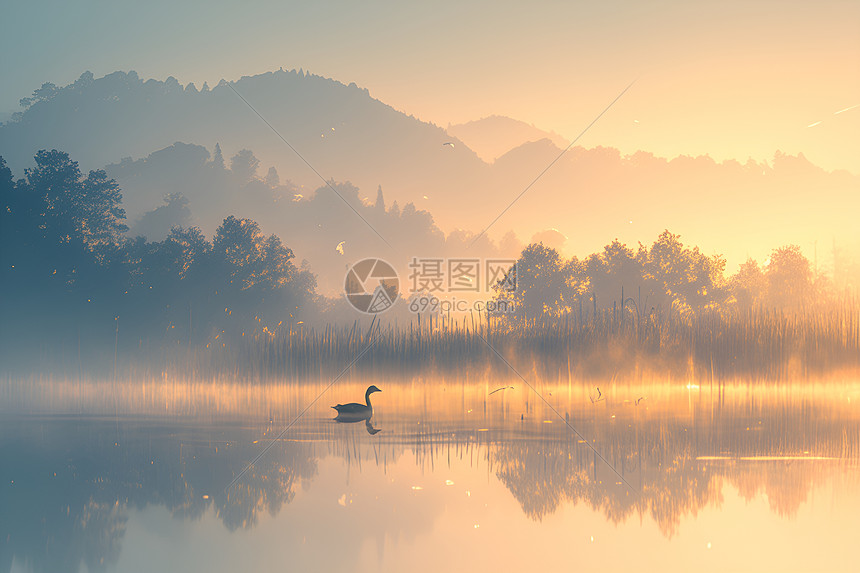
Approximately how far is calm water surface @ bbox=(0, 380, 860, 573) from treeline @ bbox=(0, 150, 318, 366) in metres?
23.7

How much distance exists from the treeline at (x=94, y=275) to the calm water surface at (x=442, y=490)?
23.7 m

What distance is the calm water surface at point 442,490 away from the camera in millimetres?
8148

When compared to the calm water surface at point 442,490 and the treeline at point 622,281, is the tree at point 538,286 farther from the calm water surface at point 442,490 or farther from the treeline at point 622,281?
the calm water surface at point 442,490

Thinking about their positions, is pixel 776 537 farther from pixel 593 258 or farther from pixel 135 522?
pixel 593 258

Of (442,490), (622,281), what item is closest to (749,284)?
(622,281)

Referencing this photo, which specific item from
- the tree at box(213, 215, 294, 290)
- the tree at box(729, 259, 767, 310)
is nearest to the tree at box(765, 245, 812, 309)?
the tree at box(729, 259, 767, 310)

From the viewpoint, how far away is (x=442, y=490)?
10.4 m

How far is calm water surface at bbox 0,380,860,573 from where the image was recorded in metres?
8.15

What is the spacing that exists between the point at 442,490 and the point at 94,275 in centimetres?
3549

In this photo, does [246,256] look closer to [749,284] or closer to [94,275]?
[94,275]

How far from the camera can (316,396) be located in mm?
20469

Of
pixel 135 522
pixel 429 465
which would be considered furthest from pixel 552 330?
pixel 135 522

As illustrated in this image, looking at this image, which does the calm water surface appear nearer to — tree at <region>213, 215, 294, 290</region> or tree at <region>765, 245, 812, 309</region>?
tree at <region>213, 215, 294, 290</region>

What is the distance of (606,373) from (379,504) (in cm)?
1309
